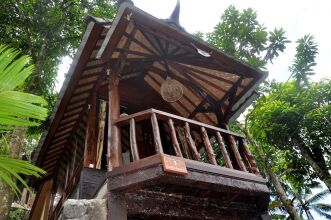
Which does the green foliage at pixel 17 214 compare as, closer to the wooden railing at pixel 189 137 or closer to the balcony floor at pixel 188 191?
the wooden railing at pixel 189 137

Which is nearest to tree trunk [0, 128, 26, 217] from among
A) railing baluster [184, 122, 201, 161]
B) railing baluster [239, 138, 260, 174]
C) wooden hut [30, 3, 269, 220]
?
wooden hut [30, 3, 269, 220]

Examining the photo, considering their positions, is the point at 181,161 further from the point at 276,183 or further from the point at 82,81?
the point at 276,183

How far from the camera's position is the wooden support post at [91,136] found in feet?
21.5

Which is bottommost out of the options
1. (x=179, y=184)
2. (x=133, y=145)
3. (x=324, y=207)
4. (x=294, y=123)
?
(x=179, y=184)

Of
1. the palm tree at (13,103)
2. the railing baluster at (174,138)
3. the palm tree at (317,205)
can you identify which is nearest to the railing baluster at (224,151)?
the railing baluster at (174,138)

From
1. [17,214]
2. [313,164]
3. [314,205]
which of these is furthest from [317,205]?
[17,214]

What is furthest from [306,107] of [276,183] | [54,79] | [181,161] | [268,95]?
[181,161]

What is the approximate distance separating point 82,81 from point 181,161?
385cm

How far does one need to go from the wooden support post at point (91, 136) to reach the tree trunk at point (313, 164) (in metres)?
14.5

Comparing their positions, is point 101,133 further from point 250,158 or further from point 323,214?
point 323,214

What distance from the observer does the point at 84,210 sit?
429 cm

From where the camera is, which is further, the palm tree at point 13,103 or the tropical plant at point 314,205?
the tropical plant at point 314,205

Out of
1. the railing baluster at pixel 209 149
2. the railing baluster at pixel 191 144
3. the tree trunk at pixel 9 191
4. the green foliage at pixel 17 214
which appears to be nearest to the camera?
the railing baluster at pixel 191 144

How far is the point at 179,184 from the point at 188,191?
473mm
